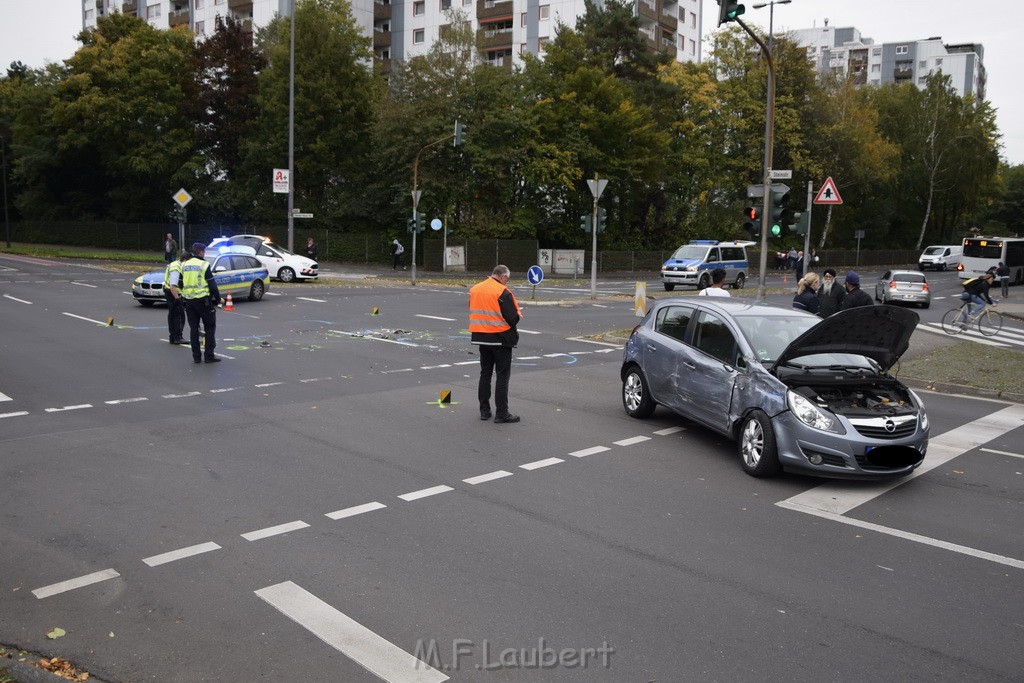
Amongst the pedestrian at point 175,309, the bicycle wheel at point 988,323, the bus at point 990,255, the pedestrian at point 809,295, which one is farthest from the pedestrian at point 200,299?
the bus at point 990,255

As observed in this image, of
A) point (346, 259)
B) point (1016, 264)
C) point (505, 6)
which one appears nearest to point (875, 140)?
point (1016, 264)

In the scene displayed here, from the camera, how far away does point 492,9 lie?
64688mm

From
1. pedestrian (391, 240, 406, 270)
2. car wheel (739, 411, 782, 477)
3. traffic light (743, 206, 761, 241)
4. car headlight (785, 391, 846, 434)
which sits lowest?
car wheel (739, 411, 782, 477)

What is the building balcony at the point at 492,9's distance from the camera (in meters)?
64.0

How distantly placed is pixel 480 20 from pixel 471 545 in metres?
64.6

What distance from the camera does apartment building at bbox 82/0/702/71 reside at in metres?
63.0

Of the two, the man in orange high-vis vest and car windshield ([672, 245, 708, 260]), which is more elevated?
car windshield ([672, 245, 708, 260])

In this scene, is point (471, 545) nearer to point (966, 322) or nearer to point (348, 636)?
point (348, 636)

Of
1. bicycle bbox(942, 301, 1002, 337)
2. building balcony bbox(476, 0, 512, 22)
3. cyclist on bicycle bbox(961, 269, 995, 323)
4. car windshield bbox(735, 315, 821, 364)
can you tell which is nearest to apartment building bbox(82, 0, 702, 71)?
building balcony bbox(476, 0, 512, 22)

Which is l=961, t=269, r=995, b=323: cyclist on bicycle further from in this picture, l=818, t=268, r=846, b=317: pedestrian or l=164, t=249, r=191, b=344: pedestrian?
l=164, t=249, r=191, b=344: pedestrian

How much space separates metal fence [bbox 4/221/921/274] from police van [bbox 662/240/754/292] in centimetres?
1172

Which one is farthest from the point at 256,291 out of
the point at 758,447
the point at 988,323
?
the point at 758,447

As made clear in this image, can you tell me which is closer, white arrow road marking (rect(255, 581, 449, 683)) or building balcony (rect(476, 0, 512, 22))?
white arrow road marking (rect(255, 581, 449, 683))

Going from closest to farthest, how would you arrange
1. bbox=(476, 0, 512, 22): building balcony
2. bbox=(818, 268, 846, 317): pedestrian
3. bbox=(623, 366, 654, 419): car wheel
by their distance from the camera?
1. bbox=(623, 366, 654, 419): car wheel
2. bbox=(818, 268, 846, 317): pedestrian
3. bbox=(476, 0, 512, 22): building balcony
